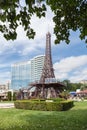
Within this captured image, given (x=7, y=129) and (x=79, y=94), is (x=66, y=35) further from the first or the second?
(x=79, y=94)

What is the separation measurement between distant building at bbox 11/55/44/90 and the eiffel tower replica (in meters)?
79.4

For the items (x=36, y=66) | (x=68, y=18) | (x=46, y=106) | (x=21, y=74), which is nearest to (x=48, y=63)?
(x=46, y=106)

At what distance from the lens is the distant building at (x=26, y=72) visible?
175m

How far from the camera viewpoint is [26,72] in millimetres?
182000

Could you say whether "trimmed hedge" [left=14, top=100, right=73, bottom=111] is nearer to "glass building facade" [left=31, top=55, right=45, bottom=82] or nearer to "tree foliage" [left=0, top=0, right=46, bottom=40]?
"tree foliage" [left=0, top=0, right=46, bottom=40]

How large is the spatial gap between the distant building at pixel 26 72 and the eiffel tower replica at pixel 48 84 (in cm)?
7941

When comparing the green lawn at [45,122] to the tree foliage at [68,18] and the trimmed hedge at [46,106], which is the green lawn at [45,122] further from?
the trimmed hedge at [46,106]

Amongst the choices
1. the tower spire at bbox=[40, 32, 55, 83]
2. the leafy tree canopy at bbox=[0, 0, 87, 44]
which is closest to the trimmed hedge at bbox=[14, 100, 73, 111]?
the leafy tree canopy at bbox=[0, 0, 87, 44]

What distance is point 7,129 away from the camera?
15133 millimetres

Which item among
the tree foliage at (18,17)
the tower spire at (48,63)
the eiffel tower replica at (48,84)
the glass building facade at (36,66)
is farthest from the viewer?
the glass building facade at (36,66)

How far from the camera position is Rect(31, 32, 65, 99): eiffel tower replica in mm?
82950

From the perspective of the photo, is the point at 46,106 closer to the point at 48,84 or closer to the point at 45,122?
the point at 45,122

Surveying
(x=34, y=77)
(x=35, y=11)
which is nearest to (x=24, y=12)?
(x=35, y=11)

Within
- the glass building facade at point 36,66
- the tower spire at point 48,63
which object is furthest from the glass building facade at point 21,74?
the tower spire at point 48,63
